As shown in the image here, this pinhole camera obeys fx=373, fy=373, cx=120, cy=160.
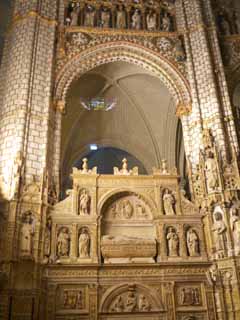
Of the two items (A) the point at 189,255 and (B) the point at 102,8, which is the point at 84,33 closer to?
(B) the point at 102,8

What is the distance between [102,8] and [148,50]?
3008 mm

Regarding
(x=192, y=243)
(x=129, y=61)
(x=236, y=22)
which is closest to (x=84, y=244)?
(x=192, y=243)

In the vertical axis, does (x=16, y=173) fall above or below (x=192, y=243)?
above

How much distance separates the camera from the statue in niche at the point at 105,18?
1427 cm

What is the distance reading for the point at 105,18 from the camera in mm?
14453

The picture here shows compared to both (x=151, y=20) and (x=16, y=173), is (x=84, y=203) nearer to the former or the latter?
(x=16, y=173)

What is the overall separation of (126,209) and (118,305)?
107 inches

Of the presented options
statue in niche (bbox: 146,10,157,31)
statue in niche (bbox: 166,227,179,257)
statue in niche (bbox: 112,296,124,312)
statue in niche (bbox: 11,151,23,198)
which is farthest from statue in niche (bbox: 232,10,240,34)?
statue in niche (bbox: 112,296,124,312)

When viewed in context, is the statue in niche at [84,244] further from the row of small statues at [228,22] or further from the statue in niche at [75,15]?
the row of small statues at [228,22]

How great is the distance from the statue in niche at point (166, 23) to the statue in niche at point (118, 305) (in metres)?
10.0

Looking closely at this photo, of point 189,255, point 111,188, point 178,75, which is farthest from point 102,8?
point 189,255

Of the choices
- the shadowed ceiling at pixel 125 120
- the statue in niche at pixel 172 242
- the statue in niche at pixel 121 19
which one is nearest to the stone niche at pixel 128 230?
the statue in niche at pixel 172 242

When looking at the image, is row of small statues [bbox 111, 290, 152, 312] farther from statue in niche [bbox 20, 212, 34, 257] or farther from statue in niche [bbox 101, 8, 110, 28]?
statue in niche [bbox 101, 8, 110, 28]

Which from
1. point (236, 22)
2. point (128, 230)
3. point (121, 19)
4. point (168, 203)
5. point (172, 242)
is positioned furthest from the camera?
point (236, 22)
